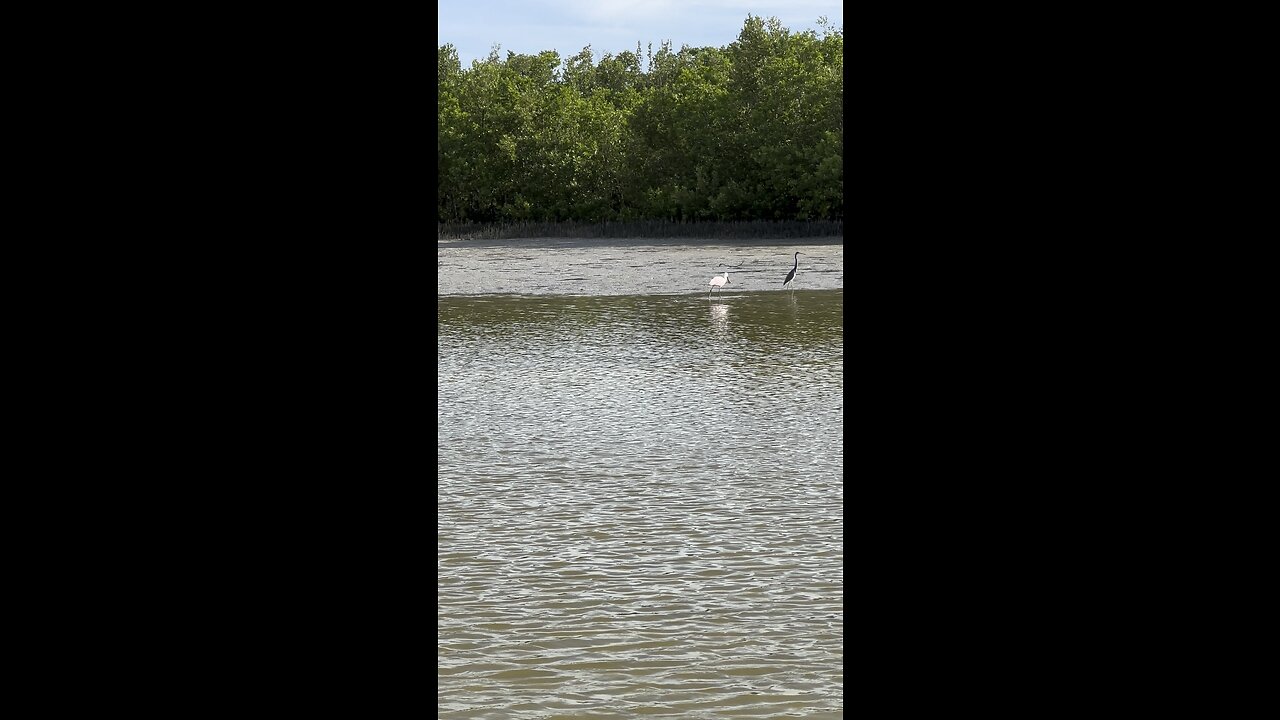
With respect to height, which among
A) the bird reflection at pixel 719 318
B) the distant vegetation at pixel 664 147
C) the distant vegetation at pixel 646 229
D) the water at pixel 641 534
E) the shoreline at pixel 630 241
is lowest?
the water at pixel 641 534

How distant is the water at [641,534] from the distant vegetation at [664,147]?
36.0 metres

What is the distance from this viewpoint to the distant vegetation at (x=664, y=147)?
52.1 m

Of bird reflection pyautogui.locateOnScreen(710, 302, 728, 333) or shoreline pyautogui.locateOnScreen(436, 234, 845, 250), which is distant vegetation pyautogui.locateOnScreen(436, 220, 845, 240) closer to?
shoreline pyautogui.locateOnScreen(436, 234, 845, 250)

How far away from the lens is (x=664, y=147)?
190 feet

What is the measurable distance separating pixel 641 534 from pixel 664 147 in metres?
51.3

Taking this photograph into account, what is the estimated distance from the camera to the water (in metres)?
5.23

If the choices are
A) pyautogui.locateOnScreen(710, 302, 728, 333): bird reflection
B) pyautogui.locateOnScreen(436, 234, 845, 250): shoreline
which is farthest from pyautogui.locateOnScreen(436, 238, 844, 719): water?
pyautogui.locateOnScreen(436, 234, 845, 250): shoreline

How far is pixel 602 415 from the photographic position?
1166 cm

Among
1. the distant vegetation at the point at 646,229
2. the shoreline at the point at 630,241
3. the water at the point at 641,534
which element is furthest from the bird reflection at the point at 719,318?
the distant vegetation at the point at 646,229

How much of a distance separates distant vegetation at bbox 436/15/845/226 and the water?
36.0m

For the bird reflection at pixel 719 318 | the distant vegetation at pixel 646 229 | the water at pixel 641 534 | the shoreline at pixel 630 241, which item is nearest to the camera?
the water at pixel 641 534

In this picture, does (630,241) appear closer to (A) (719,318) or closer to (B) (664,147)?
(B) (664,147)

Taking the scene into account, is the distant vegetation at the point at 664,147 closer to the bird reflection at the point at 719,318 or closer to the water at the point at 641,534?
the bird reflection at the point at 719,318
